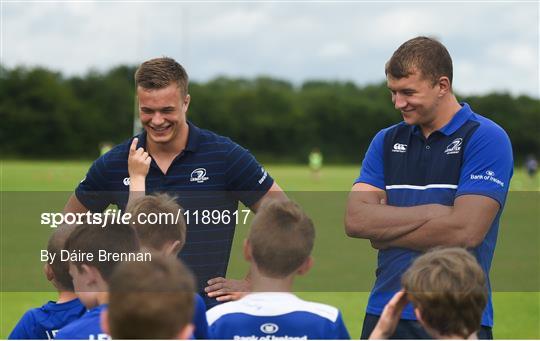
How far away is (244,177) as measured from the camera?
182 inches

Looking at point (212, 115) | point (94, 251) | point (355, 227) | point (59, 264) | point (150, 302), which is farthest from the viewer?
point (212, 115)

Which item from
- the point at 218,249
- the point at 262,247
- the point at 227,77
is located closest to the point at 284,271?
the point at 262,247

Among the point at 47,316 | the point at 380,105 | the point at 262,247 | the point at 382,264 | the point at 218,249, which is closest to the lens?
the point at 262,247

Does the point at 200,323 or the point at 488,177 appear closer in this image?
the point at 200,323

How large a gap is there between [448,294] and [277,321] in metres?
0.71

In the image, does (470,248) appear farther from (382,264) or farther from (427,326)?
(427,326)

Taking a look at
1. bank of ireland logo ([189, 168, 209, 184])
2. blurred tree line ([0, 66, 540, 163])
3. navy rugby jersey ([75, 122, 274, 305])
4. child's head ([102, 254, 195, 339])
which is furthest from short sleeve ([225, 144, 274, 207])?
blurred tree line ([0, 66, 540, 163])

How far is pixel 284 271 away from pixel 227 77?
88.1m

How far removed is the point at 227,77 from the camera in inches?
3565

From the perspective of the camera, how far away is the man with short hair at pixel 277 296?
320 cm

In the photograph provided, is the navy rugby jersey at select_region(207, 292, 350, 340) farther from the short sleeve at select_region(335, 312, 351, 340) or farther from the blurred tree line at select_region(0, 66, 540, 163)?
the blurred tree line at select_region(0, 66, 540, 163)

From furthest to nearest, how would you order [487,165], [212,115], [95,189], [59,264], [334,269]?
[212,115], [334,269], [95,189], [487,165], [59,264]

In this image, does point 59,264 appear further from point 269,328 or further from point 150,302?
point 150,302

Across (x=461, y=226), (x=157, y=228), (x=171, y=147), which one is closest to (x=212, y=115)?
(x=171, y=147)
